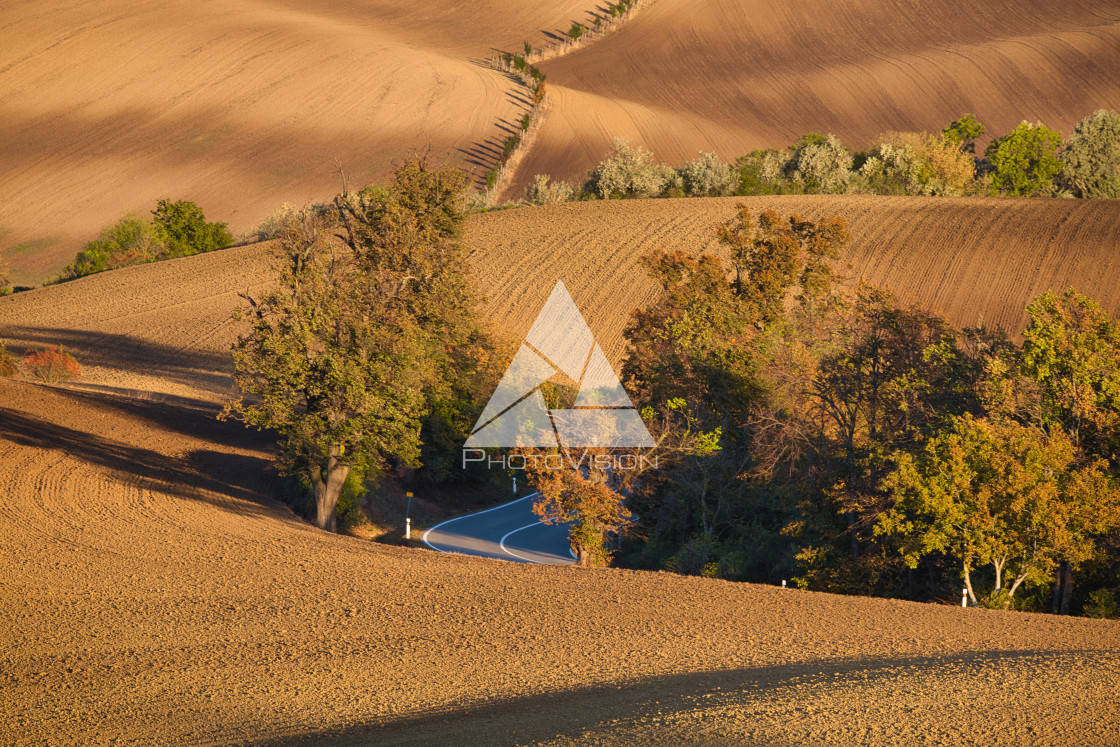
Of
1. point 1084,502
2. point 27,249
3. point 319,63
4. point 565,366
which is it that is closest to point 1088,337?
point 1084,502

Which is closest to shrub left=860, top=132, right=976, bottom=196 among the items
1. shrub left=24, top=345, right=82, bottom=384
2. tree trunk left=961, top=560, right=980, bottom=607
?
tree trunk left=961, top=560, right=980, bottom=607

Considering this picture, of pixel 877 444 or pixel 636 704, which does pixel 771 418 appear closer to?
pixel 877 444

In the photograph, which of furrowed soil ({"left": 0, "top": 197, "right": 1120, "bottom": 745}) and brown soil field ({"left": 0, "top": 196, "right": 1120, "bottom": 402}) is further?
brown soil field ({"left": 0, "top": 196, "right": 1120, "bottom": 402})

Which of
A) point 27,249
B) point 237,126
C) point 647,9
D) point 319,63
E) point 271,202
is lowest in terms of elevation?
point 27,249

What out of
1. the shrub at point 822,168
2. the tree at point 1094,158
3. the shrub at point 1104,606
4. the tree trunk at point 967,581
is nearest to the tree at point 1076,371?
the shrub at point 1104,606

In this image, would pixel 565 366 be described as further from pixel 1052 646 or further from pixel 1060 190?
pixel 1060 190

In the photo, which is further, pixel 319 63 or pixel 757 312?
pixel 319 63

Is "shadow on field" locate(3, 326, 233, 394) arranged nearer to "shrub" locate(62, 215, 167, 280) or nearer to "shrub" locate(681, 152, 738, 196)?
"shrub" locate(62, 215, 167, 280)
